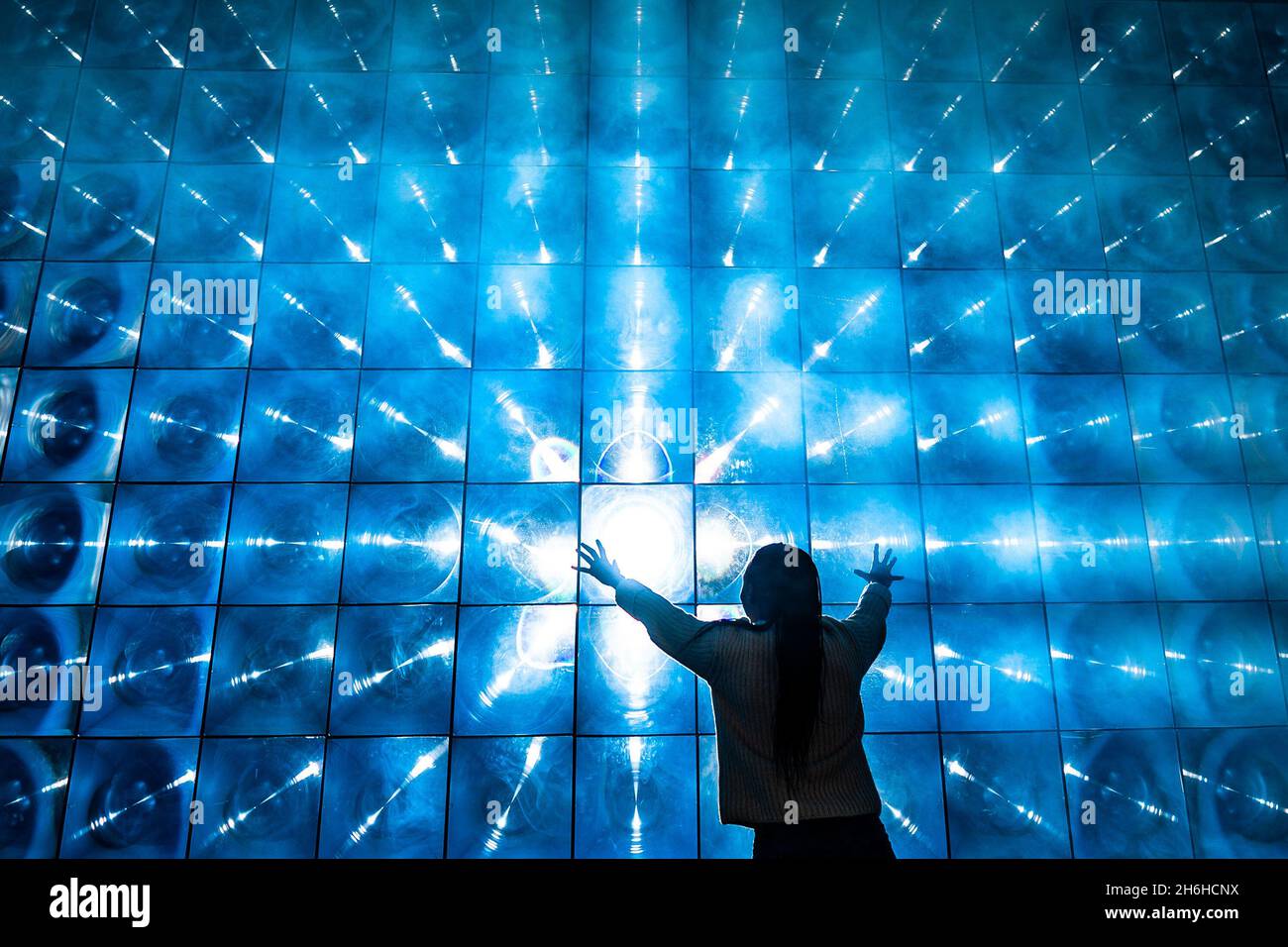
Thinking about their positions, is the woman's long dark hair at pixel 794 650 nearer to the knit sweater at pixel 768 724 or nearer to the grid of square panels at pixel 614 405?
the knit sweater at pixel 768 724

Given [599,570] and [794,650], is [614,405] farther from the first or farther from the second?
[794,650]

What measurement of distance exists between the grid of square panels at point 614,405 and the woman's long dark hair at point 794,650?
1203mm

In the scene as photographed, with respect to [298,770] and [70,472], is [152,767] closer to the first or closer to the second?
[298,770]

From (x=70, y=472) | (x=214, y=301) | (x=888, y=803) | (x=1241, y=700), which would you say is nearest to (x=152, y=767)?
(x=70, y=472)

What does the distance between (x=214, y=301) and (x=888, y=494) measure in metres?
3.45

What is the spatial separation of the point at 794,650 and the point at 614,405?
1.77 m

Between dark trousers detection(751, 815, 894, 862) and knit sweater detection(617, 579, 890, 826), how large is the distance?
2cm

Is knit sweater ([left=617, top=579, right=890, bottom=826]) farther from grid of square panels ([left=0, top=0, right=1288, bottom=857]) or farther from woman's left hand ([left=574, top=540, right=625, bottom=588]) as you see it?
grid of square panels ([left=0, top=0, right=1288, bottom=857])

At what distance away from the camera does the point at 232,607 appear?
331cm

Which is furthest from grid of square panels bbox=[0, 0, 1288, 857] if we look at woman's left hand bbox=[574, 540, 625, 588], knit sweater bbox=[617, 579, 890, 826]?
knit sweater bbox=[617, 579, 890, 826]

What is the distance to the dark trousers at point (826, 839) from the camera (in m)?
1.93

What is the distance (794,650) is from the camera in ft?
6.74

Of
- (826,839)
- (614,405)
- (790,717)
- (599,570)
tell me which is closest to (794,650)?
(790,717)

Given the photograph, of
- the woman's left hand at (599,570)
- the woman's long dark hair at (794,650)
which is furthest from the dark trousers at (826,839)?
the woman's left hand at (599,570)
